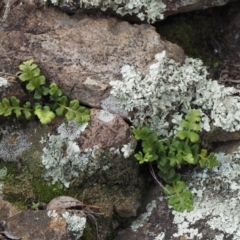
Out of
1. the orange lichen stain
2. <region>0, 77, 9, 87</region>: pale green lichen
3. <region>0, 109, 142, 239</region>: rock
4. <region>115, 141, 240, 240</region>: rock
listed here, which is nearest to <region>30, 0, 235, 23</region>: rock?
<region>0, 77, 9, 87</region>: pale green lichen

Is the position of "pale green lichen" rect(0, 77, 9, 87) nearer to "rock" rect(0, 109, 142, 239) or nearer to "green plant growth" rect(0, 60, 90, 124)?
"green plant growth" rect(0, 60, 90, 124)

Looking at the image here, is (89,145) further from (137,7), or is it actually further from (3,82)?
(137,7)

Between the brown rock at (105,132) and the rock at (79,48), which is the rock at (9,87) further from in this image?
the brown rock at (105,132)

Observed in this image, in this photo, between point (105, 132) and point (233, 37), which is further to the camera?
point (233, 37)

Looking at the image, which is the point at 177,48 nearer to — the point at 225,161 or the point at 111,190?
the point at 225,161

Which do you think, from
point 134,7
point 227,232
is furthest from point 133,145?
point 134,7

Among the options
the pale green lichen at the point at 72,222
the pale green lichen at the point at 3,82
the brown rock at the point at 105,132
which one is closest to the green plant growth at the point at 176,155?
the brown rock at the point at 105,132

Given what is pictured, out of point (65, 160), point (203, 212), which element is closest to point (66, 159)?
point (65, 160)
